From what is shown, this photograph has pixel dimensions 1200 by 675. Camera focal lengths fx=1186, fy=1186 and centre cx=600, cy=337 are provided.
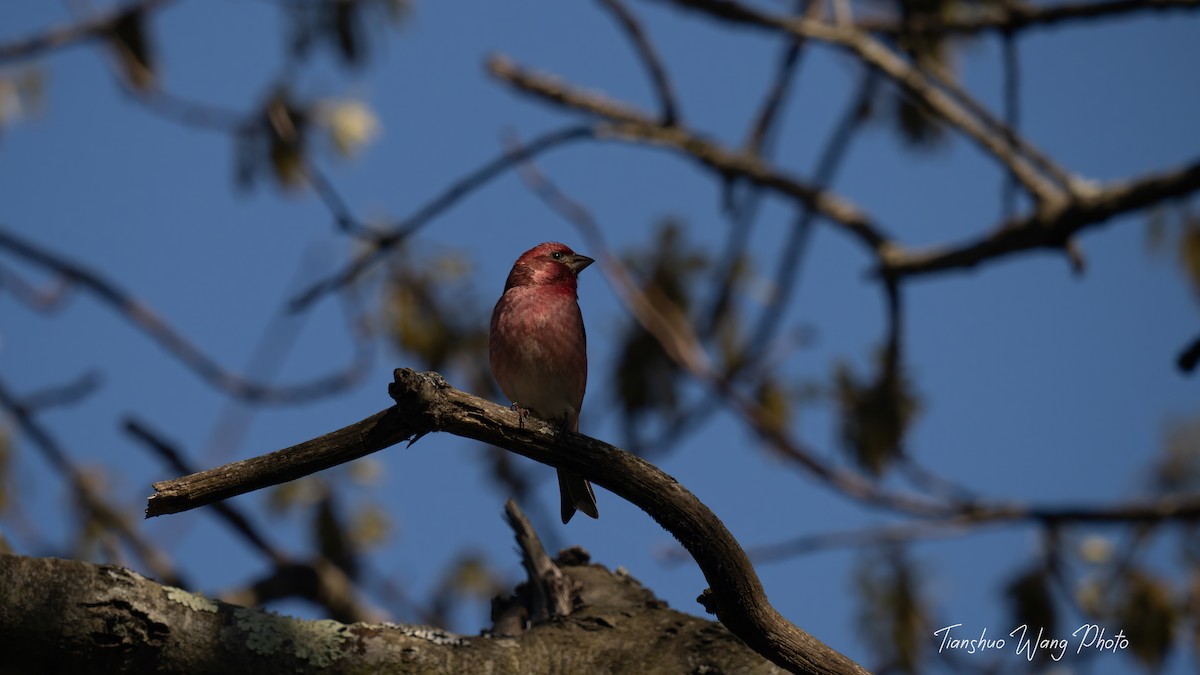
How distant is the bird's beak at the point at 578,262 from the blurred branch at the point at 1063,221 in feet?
6.67

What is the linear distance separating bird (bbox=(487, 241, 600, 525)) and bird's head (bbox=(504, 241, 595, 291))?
9cm

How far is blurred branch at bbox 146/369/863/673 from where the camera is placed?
3643 mm

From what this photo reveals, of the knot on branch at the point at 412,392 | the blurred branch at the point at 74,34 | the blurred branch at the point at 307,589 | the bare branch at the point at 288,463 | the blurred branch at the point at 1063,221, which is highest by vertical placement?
the blurred branch at the point at 74,34

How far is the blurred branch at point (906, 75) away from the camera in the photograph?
23.6 feet

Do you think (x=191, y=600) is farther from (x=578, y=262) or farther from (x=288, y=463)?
(x=578, y=262)

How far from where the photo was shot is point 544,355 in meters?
6.41

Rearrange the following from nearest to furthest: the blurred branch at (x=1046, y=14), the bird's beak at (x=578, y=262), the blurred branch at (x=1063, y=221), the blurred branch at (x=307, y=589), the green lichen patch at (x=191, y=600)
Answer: the green lichen patch at (x=191, y=600)
the blurred branch at (x=1063, y=221)
the blurred branch at (x=1046, y=14)
the bird's beak at (x=578, y=262)
the blurred branch at (x=307, y=589)

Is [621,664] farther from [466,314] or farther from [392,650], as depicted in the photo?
[466,314]

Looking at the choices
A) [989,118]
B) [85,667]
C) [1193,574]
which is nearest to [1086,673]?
[1193,574]

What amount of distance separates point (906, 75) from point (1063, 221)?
1715mm

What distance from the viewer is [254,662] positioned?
3855 mm

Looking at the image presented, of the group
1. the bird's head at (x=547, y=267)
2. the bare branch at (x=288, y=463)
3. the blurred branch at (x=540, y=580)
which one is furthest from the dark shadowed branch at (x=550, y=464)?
the bird's head at (x=547, y=267)

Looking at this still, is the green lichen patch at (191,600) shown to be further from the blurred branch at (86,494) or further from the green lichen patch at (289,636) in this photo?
the blurred branch at (86,494)

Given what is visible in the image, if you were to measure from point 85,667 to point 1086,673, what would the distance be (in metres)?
6.73
